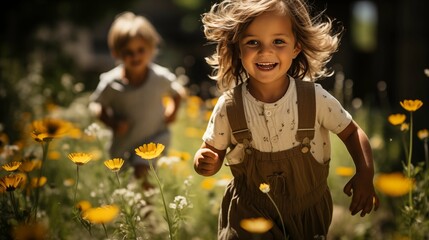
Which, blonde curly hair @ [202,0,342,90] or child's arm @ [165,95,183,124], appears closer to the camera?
blonde curly hair @ [202,0,342,90]

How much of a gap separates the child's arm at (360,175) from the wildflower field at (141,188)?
5cm

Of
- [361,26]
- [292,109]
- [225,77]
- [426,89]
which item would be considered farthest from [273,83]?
[361,26]

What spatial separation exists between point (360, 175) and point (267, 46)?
58cm

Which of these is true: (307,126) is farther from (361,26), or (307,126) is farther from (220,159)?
(361,26)

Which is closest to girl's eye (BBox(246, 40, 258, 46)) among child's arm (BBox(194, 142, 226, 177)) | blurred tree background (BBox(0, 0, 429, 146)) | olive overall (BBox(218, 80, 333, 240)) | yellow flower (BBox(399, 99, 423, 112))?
olive overall (BBox(218, 80, 333, 240))

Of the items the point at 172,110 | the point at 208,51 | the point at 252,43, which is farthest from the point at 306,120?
the point at 208,51

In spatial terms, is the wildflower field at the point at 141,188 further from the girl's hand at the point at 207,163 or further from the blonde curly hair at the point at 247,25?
the blonde curly hair at the point at 247,25

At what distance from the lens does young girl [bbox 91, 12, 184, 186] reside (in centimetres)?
356

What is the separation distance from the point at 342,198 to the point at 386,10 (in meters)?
7.60

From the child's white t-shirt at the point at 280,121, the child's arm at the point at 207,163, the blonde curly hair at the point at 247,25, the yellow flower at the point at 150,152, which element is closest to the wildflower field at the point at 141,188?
the yellow flower at the point at 150,152

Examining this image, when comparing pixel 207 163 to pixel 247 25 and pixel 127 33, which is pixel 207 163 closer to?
pixel 247 25

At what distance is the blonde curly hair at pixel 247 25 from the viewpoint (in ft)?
6.86

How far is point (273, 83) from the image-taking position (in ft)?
7.02

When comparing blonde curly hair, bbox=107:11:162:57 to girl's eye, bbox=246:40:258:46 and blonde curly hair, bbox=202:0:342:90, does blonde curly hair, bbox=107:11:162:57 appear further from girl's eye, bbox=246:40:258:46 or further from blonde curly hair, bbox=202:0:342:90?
girl's eye, bbox=246:40:258:46
